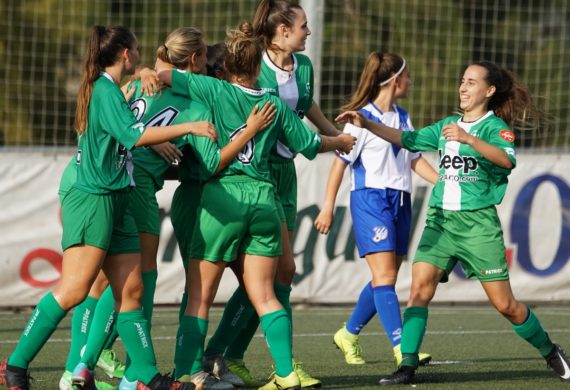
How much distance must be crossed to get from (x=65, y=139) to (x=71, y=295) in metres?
10.3

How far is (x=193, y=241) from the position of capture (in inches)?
221

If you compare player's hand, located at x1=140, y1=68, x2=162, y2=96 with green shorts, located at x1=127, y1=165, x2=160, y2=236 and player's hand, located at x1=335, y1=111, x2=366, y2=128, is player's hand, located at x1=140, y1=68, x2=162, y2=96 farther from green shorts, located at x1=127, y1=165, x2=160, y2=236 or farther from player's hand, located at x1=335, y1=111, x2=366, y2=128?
player's hand, located at x1=335, y1=111, x2=366, y2=128

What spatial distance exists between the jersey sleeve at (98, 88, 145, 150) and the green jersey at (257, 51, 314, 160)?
1082 mm

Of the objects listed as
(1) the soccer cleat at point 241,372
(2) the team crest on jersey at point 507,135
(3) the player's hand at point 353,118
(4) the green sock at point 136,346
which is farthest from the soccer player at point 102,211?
(2) the team crest on jersey at point 507,135

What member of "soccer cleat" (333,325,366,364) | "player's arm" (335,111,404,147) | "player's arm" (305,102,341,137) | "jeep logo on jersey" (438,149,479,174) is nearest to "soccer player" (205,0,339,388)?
"player's arm" (305,102,341,137)

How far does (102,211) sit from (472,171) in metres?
2.12

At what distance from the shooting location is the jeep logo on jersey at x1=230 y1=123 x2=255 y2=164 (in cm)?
556

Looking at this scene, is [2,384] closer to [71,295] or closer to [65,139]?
[71,295]

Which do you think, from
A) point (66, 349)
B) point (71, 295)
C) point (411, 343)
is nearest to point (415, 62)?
point (66, 349)

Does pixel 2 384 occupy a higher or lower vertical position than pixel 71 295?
lower

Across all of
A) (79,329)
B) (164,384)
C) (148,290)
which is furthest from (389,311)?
(164,384)

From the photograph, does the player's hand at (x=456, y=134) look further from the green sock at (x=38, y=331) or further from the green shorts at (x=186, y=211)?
the green sock at (x=38, y=331)

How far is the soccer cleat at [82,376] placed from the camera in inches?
222

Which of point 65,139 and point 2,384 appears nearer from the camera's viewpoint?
point 2,384
